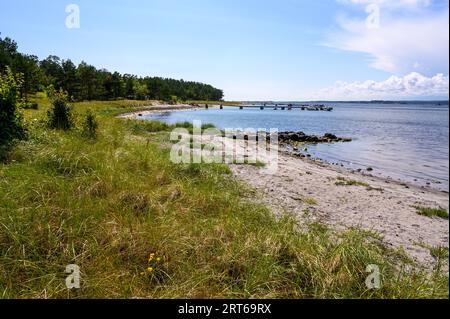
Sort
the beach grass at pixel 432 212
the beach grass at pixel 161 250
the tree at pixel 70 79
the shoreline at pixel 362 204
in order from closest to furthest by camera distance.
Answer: the beach grass at pixel 161 250
the shoreline at pixel 362 204
the beach grass at pixel 432 212
the tree at pixel 70 79

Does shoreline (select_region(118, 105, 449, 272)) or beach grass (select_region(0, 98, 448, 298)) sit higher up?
beach grass (select_region(0, 98, 448, 298))

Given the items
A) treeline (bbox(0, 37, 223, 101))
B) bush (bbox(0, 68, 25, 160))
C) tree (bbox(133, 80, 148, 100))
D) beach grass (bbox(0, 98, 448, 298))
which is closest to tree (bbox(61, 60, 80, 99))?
treeline (bbox(0, 37, 223, 101))

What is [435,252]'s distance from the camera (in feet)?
20.5

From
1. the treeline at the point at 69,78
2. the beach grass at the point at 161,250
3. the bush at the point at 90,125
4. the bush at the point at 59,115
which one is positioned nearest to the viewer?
the beach grass at the point at 161,250

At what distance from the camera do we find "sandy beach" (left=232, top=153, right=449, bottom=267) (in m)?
7.15

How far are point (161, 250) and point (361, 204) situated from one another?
24.5 ft

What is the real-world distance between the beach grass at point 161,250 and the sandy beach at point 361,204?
103 cm

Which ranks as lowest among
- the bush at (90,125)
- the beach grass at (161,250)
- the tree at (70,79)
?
the beach grass at (161,250)

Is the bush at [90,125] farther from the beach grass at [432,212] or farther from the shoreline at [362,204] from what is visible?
the beach grass at [432,212]

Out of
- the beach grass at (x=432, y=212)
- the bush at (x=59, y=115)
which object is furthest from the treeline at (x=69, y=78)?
the beach grass at (x=432, y=212)

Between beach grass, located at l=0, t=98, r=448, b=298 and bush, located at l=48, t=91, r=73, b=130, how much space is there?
6.83m

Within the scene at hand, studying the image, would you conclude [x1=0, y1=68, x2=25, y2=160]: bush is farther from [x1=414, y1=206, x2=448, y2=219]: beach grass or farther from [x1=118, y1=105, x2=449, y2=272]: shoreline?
[x1=414, y1=206, x2=448, y2=219]: beach grass

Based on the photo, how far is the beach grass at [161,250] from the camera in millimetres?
3734

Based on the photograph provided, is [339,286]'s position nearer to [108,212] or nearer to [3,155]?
[108,212]
